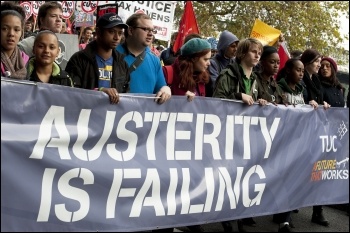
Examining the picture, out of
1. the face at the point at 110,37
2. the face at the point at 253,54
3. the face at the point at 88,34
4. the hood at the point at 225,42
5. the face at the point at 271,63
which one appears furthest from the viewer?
the face at the point at 88,34

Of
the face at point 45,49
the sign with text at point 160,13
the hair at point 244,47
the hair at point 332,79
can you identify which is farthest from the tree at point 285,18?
the face at point 45,49

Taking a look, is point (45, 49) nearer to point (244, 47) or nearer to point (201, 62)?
point (201, 62)

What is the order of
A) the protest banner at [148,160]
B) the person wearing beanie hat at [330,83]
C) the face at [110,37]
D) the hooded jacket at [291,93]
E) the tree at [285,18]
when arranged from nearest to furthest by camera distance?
the protest banner at [148,160] → the face at [110,37] → the hooded jacket at [291,93] → the person wearing beanie hat at [330,83] → the tree at [285,18]

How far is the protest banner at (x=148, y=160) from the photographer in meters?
3.97

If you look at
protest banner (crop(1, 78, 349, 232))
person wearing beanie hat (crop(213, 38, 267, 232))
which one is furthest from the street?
protest banner (crop(1, 78, 349, 232))

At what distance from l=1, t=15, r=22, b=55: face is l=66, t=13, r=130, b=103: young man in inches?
22.7

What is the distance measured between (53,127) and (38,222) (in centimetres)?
61

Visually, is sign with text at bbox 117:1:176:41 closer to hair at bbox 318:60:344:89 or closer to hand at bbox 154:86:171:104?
hair at bbox 318:60:344:89

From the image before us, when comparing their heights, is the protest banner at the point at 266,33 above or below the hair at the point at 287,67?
above

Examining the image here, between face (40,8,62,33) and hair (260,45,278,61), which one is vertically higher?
face (40,8,62,33)

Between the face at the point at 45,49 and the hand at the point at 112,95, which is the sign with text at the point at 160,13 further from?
the hand at the point at 112,95

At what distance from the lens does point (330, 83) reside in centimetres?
754

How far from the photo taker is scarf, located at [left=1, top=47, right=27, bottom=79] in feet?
14.2

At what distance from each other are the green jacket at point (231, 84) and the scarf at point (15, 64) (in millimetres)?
1932
